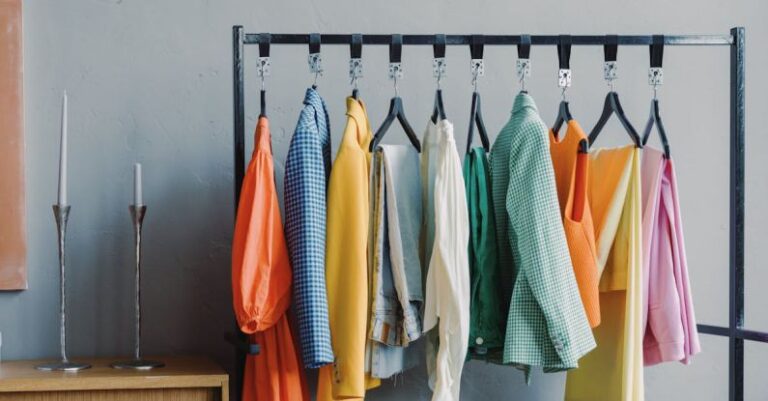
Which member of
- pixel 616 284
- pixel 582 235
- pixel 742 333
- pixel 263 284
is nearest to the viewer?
pixel 263 284

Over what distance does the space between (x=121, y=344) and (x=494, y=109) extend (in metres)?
1.26

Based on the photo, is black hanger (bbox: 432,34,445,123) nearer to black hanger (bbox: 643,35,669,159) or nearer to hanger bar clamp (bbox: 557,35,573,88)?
hanger bar clamp (bbox: 557,35,573,88)

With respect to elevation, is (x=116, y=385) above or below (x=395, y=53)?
below

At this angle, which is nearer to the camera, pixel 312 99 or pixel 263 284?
pixel 263 284

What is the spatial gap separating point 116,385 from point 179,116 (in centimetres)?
83

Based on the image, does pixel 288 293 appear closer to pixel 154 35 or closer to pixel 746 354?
pixel 154 35

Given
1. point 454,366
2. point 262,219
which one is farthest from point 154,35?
point 454,366

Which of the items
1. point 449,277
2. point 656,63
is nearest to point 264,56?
point 449,277

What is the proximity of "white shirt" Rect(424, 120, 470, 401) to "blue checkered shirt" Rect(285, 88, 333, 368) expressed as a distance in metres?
0.26

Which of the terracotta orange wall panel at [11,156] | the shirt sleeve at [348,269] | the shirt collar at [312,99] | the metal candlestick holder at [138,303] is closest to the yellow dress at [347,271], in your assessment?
the shirt sleeve at [348,269]

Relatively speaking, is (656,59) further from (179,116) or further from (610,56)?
(179,116)

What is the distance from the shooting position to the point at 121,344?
260 cm

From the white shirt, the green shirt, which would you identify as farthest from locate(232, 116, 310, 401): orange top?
the green shirt

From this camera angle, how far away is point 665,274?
238 cm
